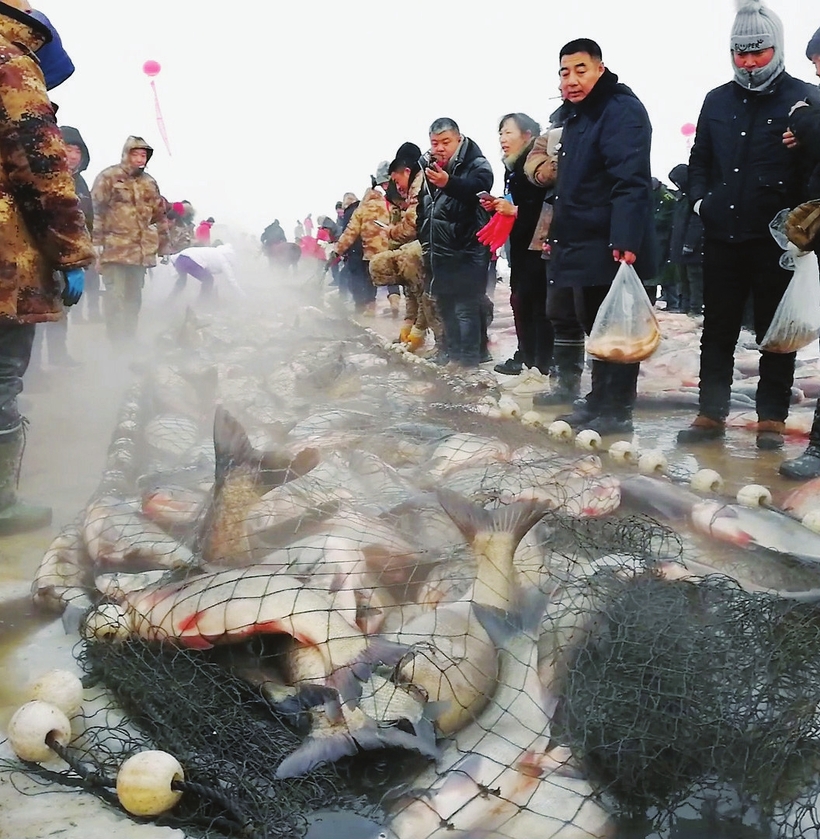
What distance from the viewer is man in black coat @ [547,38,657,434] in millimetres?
5062

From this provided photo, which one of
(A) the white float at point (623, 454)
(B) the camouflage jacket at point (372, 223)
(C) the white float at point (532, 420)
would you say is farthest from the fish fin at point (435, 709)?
(B) the camouflage jacket at point (372, 223)

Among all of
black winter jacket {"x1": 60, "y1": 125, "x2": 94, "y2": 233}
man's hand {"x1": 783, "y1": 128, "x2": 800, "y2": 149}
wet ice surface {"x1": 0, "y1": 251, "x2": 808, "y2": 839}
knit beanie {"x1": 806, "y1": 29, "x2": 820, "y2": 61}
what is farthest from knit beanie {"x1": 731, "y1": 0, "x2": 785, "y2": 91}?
black winter jacket {"x1": 60, "y1": 125, "x2": 94, "y2": 233}

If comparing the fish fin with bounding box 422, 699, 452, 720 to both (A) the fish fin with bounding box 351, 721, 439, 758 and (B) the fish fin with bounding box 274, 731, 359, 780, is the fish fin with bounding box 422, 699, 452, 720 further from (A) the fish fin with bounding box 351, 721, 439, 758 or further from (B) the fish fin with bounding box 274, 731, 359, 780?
(B) the fish fin with bounding box 274, 731, 359, 780

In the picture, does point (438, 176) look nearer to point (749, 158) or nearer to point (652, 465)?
point (749, 158)

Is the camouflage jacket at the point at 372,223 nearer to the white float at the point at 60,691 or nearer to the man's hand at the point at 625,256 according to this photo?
the man's hand at the point at 625,256

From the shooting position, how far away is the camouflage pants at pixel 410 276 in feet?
30.5

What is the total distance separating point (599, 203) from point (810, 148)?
1.31 meters

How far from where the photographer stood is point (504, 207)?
6.79 m

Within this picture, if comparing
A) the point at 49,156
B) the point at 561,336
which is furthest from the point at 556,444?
the point at 49,156

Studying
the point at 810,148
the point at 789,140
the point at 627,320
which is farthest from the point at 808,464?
the point at 789,140

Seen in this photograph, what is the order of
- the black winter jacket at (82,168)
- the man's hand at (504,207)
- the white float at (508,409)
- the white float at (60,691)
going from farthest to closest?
the black winter jacket at (82,168)
the man's hand at (504,207)
the white float at (508,409)
the white float at (60,691)

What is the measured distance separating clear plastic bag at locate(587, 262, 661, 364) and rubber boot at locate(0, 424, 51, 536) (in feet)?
10.6

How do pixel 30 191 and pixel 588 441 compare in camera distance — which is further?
pixel 588 441

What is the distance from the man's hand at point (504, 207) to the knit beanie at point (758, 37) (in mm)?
2358
